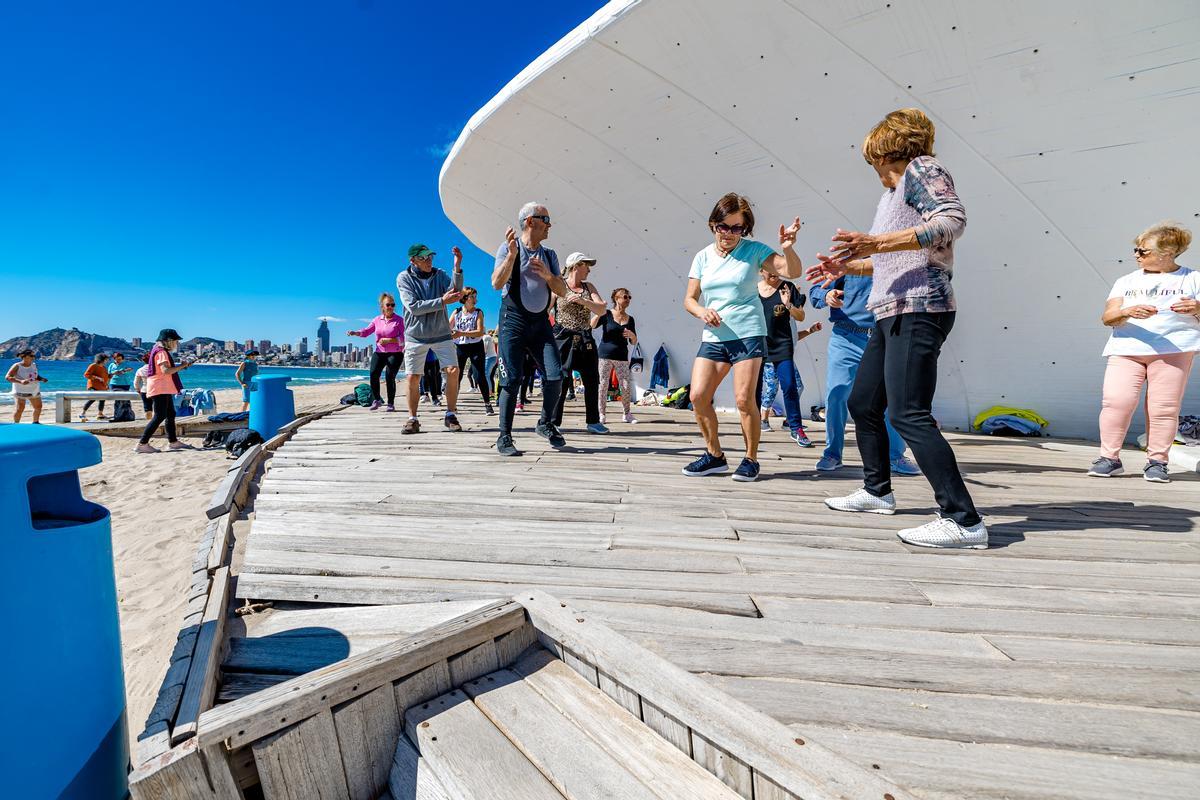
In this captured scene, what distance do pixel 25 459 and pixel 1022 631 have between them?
8.61ft

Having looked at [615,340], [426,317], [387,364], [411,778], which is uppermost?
[426,317]

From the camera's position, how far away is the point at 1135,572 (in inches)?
80.4

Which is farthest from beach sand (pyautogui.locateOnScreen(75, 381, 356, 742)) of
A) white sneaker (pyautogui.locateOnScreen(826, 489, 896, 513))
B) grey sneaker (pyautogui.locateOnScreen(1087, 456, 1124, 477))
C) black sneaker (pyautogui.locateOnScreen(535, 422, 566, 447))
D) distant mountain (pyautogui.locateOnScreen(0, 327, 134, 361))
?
distant mountain (pyautogui.locateOnScreen(0, 327, 134, 361))

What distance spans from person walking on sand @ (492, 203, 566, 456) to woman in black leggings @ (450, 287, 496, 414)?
3.02m

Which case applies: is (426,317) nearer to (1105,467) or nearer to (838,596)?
(838,596)

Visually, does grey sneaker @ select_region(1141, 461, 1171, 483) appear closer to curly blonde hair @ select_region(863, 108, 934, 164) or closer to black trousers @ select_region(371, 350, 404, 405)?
curly blonde hair @ select_region(863, 108, 934, 164)

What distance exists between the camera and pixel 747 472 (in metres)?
3.52

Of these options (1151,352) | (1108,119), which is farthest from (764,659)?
(1108,119)

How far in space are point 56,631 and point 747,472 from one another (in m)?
3.26

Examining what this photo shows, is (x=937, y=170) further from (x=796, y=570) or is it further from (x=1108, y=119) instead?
(x=1108, y=119)

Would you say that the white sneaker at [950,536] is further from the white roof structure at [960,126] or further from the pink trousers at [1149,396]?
the white roof structure at [960,126]

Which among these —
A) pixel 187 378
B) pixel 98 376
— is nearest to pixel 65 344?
pixel 187 378

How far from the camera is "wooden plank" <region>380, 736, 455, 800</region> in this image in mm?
1107

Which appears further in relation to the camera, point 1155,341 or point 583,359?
point 583,359
